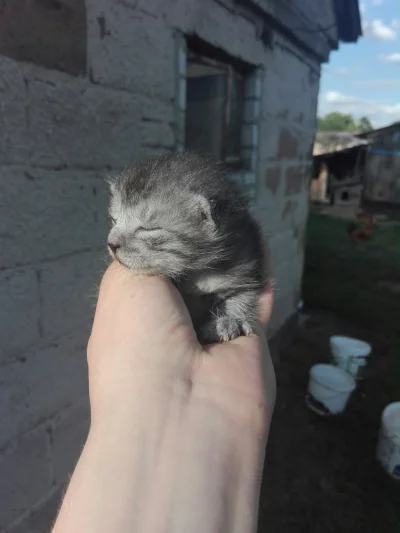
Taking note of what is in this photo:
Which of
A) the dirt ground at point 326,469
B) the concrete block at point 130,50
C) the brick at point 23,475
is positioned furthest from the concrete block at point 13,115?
the dirt ground at point 326,469

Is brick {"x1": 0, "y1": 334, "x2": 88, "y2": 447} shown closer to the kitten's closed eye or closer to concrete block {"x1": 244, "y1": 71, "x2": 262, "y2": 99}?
the kitten's closed eye

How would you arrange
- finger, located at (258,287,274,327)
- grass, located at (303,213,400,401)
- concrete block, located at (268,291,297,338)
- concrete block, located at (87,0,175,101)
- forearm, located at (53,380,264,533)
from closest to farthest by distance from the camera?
1. forearm, located at (53,380,264,533)
2. finger, located at (258,287,274,327)
3. concrete block, located at (87,0,175,101)
4. concrete block, located at (268,291,297,338)
5. grass, located at (303,213,400,401)

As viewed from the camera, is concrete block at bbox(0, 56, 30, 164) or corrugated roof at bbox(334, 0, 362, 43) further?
corrugated roof at bbox(334, 0, 362, 43)

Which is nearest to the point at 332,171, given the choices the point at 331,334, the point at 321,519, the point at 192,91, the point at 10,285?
the point at 331,334

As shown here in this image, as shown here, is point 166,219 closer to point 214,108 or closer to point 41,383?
point 41,383

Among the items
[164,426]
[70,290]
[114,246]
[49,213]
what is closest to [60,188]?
[49,213]

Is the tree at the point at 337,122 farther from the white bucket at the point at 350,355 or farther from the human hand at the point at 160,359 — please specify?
the human hand at the point at 160,359

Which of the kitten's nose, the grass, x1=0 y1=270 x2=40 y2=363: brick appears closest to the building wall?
x1=0 y1=270 x2=40 y2=363: brick
